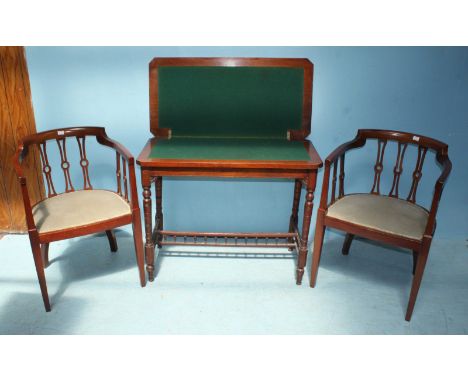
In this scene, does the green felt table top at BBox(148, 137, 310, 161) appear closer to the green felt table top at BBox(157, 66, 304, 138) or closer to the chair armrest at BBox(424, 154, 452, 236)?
the green felt table top at BBox(157, 66, 304, 138)

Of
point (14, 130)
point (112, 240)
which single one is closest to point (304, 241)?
point (112, 240)

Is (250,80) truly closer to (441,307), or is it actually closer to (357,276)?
(357,276)

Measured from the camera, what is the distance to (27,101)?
2645 millimetres

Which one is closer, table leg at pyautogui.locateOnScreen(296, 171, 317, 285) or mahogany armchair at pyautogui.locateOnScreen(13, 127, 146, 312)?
mahogany armchair at pyautogui.locateOnScreen(13, 127, 146, 312)

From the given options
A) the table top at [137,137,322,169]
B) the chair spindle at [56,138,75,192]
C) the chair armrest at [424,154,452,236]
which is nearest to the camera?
the chair armrest at [424,154,452,236]

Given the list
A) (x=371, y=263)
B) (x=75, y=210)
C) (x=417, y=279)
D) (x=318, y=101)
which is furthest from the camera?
(x=371, y=263)

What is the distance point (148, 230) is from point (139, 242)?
86mm

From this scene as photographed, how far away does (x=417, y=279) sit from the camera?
2.18 meters

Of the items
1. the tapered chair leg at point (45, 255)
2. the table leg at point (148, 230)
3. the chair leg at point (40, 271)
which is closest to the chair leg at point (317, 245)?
the table leg at point (148, 230)

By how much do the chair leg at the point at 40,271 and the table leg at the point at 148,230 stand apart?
1.86 ft

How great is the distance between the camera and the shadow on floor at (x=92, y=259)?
103 inches

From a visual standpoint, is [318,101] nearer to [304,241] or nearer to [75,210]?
[304,241]

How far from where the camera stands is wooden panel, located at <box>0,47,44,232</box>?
256cm

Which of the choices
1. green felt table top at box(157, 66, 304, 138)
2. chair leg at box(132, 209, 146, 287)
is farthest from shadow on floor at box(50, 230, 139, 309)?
green felt table top at box(157, 66, 304, 138)
